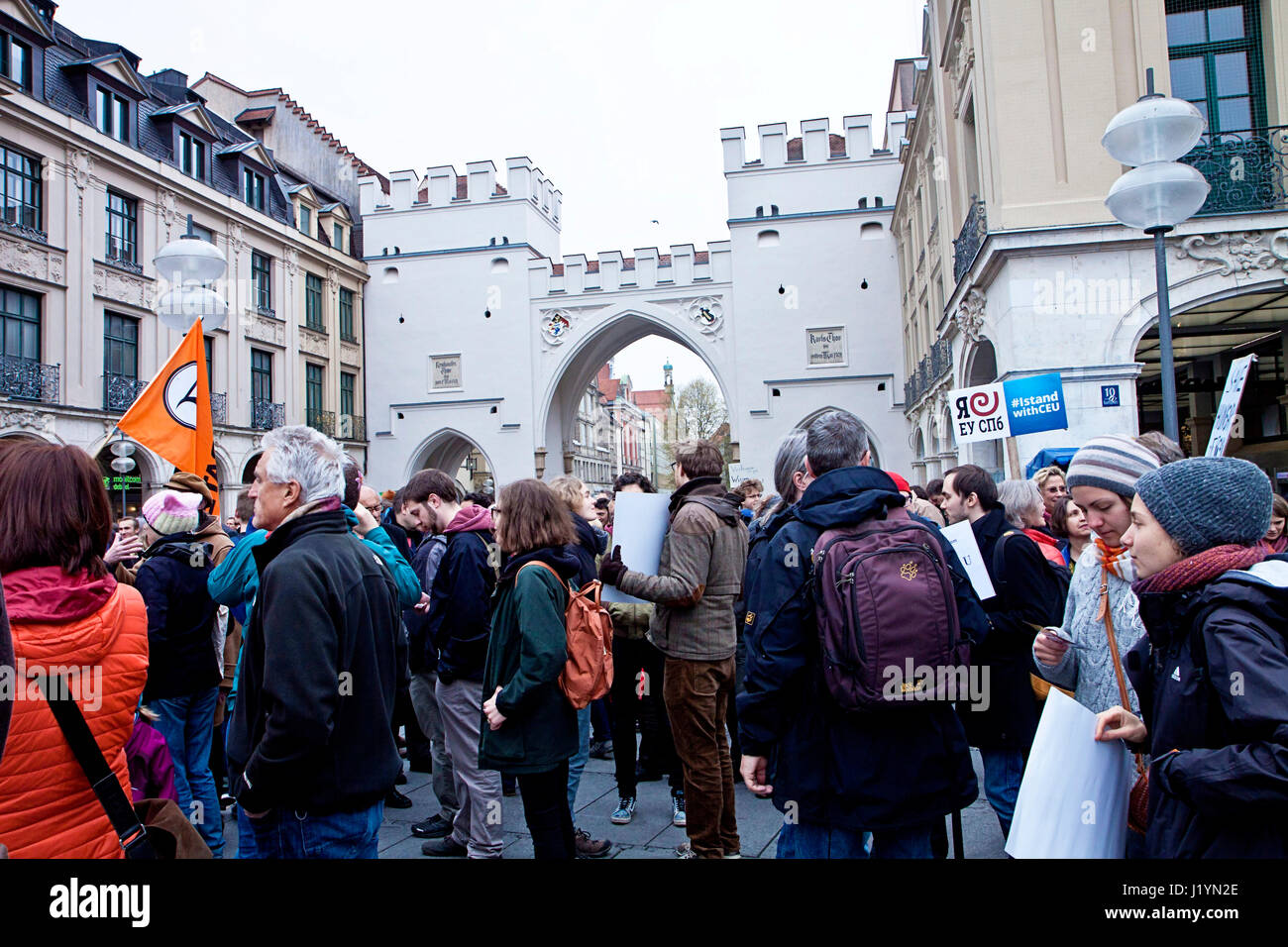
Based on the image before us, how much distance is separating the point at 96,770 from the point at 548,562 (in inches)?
69.9

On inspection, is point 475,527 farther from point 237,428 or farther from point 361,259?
point 361,259

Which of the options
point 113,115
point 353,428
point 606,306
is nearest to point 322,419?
point 353,428

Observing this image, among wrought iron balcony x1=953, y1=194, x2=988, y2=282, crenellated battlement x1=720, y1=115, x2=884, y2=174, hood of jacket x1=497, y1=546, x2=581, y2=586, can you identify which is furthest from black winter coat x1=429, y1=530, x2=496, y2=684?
crenellated battlement x1=720, y1=115, x2=884, y2=174

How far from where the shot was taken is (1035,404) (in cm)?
795

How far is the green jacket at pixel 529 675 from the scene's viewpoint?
10.8ft

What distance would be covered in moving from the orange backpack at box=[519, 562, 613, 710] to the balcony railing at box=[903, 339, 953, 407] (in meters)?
12.7

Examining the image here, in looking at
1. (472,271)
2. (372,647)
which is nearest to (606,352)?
(472,271)

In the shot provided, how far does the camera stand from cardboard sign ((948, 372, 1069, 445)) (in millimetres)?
7891

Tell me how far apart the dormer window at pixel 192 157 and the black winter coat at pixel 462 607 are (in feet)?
73.0

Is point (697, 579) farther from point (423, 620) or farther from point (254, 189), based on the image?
point (254, 189)

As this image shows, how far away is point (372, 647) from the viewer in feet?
8.51

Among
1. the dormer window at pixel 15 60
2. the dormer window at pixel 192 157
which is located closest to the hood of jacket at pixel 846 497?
the dormer window at pixel 15 60

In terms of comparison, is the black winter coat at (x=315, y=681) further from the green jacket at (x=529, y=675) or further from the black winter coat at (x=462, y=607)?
the black winter coat at (x=462, y=607)

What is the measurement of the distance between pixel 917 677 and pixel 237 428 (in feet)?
79.0
